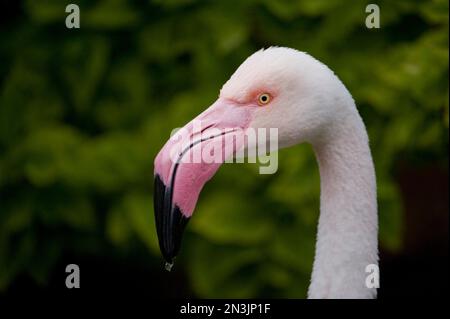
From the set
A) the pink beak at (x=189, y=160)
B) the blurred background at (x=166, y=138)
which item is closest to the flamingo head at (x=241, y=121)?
the pink beak at (x=189, y=160)

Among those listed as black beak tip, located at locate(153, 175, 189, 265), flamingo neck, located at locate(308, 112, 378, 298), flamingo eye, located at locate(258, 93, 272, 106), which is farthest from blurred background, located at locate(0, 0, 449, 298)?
black beak tip, located at locate(153, 175, 189, 265)

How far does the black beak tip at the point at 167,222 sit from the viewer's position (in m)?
1.68

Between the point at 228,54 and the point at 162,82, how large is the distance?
352 mm

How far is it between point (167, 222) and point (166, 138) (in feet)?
4.26

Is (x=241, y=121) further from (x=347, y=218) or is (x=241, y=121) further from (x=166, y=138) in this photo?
(x=166, y=138)

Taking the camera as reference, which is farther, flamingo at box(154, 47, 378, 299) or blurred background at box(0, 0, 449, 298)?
blurred background at box(0, 0, 449, 298)

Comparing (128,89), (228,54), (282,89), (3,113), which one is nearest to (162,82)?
(128,89)

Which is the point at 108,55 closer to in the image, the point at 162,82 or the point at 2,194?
the point at 162,82

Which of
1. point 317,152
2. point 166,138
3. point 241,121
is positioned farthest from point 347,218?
point 166,138

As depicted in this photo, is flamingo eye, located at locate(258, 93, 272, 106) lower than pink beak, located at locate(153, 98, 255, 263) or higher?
higher

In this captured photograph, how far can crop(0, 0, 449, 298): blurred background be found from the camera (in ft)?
9.48

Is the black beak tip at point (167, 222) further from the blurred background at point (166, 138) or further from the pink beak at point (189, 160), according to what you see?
the blurred background at point (166, 138)

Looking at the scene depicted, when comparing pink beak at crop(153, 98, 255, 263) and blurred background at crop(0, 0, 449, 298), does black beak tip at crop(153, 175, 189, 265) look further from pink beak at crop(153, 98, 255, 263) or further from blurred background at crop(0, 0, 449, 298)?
blurred background at crop(0, 0, 449, 298)

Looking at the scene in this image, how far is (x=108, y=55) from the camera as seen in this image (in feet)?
10.7
